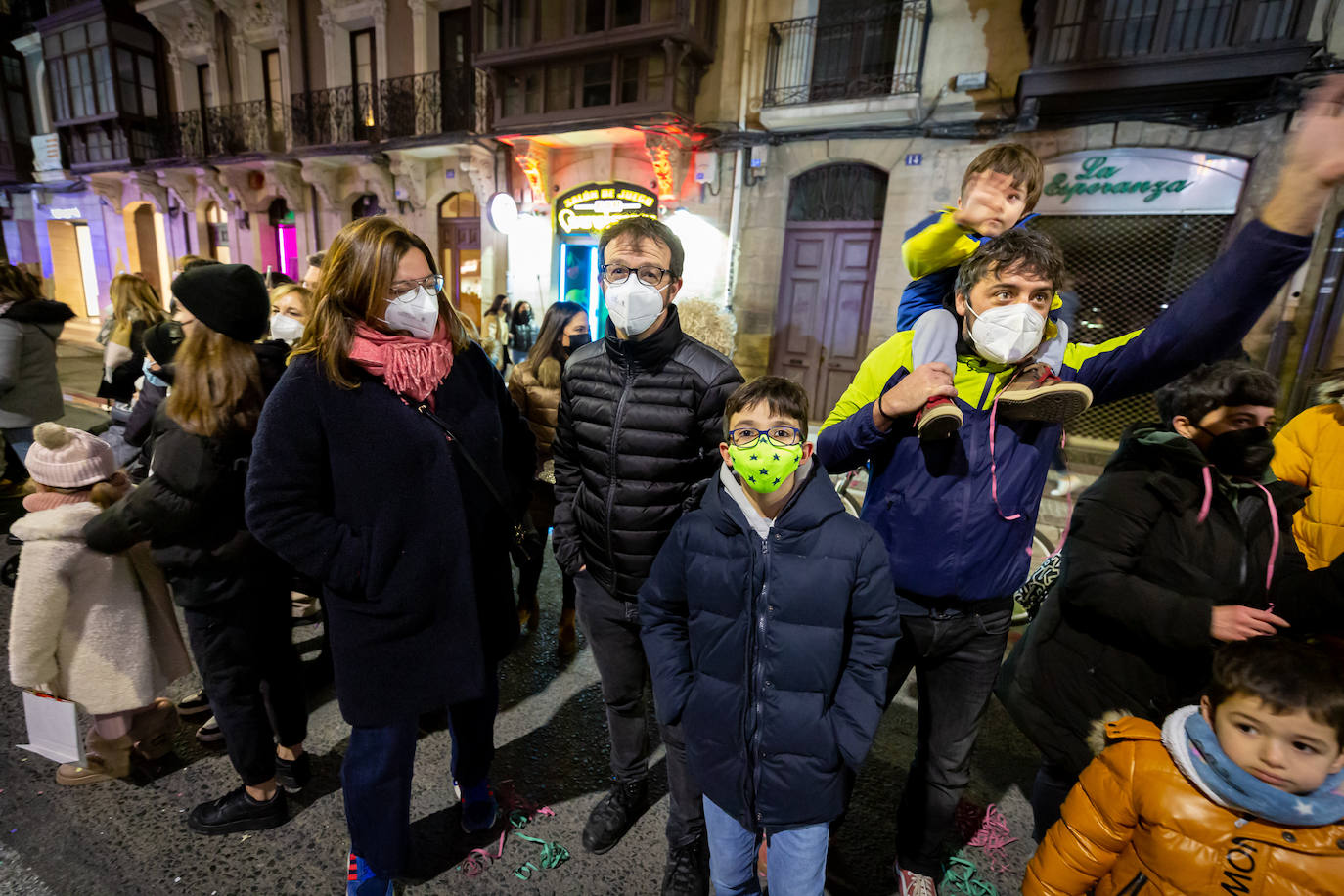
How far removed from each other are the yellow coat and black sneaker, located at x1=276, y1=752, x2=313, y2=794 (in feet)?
13.8

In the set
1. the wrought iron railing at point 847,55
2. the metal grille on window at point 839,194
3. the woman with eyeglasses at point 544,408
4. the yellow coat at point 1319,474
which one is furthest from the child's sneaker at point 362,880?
the wrought iron railing at point 847,55

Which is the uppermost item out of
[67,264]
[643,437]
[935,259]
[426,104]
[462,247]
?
[426,104]

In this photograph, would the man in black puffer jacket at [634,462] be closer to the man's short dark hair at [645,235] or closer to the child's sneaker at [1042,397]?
the man's short dark hair at [645,235]

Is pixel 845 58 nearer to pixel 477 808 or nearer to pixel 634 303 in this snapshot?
pixel 634 303

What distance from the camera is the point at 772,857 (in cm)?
181

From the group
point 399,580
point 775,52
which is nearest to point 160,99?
point 775,52

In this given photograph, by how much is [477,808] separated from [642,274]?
7.07ft

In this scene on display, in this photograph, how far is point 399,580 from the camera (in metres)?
1.84

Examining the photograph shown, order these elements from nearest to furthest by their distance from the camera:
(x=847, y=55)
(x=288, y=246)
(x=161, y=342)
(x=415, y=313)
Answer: (x=415, y=313) → (x=161, y=342) → (x=847, y=55) → (x=288, y=246)

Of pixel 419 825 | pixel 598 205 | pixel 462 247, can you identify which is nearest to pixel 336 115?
pixel 462 247

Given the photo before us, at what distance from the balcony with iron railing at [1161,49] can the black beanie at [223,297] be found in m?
9.25

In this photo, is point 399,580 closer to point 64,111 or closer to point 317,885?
point 317,885

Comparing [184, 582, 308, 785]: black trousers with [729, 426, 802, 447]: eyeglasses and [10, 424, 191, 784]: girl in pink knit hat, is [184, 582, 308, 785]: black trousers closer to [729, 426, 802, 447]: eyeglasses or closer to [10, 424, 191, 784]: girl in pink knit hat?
[10, 424, 191, 784]: girl in pink knit hat

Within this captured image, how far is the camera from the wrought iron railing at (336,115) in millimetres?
13773
